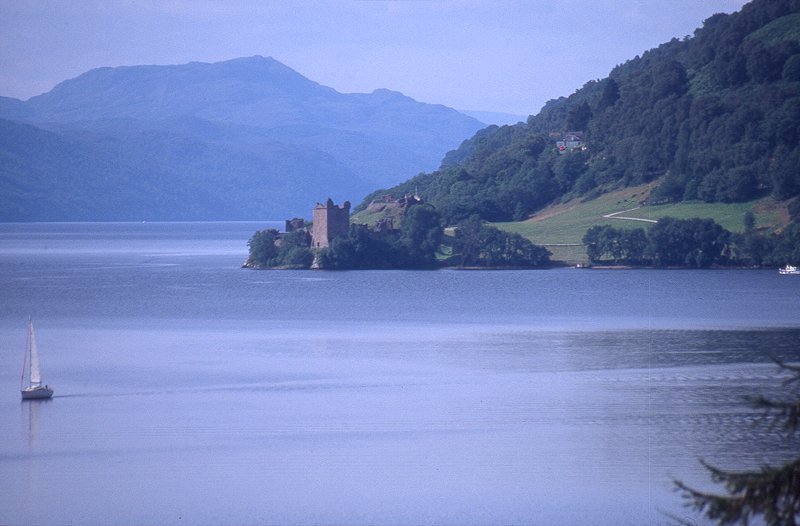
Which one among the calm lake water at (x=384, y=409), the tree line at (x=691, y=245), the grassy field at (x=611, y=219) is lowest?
the calm lake water at (x=384, y=409)

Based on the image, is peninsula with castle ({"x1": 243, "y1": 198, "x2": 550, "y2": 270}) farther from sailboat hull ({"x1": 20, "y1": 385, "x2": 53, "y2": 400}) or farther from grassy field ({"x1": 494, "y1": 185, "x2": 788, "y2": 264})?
sailboat hull ({"x1": 20, "y1": 385, "x2": 53, "y2": 400})

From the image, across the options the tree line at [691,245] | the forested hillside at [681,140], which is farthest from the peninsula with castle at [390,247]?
the forested hillside at [681,140]

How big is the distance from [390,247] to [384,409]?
70.7 m

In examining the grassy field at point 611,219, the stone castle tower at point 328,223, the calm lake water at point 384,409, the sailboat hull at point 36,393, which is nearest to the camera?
the calm lake water at point 384,409

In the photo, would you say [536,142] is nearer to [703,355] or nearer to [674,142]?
[674,142]

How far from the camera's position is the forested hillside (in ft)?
372

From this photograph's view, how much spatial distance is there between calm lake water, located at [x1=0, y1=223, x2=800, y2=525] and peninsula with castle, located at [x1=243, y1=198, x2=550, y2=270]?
31.2 meters

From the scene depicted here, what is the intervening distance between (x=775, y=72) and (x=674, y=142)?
43.6 feet

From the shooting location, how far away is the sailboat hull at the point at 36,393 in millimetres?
36375

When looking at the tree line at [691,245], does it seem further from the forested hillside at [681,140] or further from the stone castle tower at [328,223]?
the stone castle tower at [328,223]

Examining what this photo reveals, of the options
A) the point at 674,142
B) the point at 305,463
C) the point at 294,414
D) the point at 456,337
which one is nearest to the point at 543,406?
the point at 294,414

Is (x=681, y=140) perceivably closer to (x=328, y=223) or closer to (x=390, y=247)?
(x=390, y=247)

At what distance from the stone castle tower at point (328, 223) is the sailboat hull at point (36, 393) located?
66351mm

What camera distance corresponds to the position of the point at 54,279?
9425 centimetres
